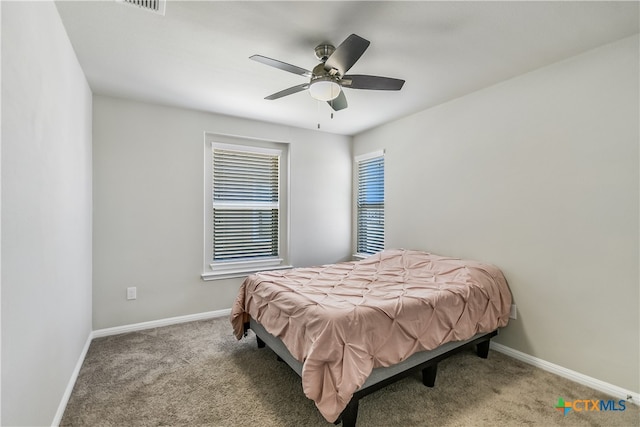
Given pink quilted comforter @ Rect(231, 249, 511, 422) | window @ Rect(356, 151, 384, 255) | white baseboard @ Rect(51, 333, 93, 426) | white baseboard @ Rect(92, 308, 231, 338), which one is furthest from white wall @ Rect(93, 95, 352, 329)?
window @ Rect(356, 151, 384, 255)

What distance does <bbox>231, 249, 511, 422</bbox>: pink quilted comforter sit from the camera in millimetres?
1600

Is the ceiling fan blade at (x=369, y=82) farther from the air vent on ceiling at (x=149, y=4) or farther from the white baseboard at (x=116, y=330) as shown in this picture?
the white baseboard at (x=116, y=330)

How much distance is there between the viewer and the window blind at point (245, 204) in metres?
3.72

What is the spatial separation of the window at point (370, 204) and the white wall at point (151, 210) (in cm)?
145

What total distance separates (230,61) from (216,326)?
106 inches

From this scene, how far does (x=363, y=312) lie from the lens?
1761 mm

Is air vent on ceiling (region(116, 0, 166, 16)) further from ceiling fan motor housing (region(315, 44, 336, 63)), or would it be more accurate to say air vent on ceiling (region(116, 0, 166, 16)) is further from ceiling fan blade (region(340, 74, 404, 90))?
ceiling fan blade (region(340, 74, 404, 90))

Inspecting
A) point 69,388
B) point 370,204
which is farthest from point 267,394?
point 370,204

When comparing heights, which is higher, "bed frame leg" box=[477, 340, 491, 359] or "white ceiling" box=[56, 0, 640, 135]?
"white ceiling" box=[56, 0, 640, 135]

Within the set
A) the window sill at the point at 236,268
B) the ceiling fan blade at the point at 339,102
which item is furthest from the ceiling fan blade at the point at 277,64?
the window sill at the point at 236,268

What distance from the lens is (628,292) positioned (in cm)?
202

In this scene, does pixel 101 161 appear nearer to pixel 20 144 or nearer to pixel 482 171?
pixel 20 144

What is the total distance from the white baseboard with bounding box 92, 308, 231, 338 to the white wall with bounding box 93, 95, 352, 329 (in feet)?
0.16

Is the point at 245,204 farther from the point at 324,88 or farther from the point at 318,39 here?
the point at 318,39
